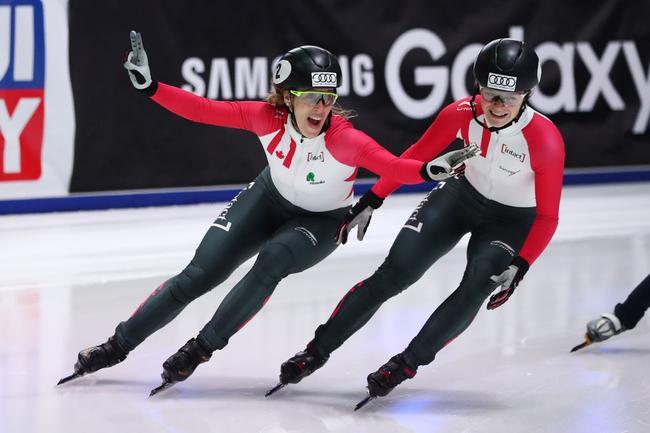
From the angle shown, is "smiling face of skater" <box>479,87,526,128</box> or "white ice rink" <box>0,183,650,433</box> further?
"smiling face of skater" <box>479,87,526,128</box>

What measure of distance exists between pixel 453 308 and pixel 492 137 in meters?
0.71

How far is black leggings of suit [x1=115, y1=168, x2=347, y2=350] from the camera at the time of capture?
4125mm

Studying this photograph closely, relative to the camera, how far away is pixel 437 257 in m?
4.28

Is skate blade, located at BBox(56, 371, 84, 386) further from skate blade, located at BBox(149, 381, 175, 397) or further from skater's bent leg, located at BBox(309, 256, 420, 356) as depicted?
skater's bent leg, located at BBox(309, 256, 420, 356)

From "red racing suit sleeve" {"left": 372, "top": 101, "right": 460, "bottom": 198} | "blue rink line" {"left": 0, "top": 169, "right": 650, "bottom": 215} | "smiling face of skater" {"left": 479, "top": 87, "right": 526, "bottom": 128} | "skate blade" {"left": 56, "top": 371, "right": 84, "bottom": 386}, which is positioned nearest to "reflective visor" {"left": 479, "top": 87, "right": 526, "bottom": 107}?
"smiling face of skater" {"left": 479, "top": 87, "right": 526, "bottom": 128}

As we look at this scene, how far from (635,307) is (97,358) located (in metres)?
2.39

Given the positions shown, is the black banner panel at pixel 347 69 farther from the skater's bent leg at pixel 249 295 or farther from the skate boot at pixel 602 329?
the skater's bent leg at pixel 249 295

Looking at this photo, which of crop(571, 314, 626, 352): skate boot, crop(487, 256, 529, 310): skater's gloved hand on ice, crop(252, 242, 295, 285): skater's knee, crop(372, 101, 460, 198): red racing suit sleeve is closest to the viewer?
crop(487, 256, 529, 310): skater's gloved hand on ice

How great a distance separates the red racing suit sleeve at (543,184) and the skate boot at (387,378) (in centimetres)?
61

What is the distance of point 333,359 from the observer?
4.69 meters

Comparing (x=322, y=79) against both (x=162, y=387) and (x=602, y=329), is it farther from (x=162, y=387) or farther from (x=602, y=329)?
(x=602, y=329)

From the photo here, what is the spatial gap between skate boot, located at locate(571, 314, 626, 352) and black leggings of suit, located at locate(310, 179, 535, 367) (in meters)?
0.78

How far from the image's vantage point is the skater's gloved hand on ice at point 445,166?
3848 millimetres

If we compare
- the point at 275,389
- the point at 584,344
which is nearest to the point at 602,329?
the point at 584,344
